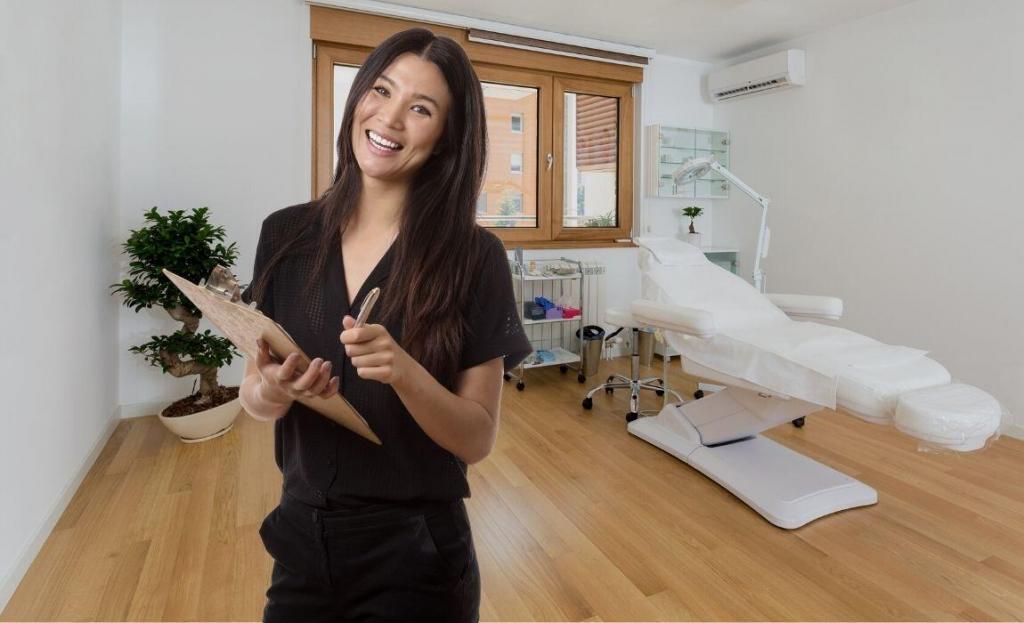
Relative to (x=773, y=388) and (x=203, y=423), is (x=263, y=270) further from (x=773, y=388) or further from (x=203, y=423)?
(x=203, y=423)

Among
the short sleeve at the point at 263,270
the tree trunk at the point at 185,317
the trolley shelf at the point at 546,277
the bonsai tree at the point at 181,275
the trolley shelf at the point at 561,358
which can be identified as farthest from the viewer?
the trolley shelf at the point at 561,358

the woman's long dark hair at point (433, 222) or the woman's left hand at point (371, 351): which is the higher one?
the woman's long dark hair at point (433, 222)

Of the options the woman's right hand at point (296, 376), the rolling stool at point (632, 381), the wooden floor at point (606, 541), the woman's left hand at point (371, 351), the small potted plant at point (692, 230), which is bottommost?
the wooden floor at point (606, 541)

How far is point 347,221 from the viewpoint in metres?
0.71

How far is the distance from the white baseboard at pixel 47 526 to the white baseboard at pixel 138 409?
0.34 metres

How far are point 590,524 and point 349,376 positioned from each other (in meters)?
1.48

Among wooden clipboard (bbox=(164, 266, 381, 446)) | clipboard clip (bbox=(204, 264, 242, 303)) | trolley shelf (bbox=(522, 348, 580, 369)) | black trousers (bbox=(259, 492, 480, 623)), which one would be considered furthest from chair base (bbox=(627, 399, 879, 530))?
clipboard clip (bbox=(204, 264, 242, 303))

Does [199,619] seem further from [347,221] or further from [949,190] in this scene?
[949,190]

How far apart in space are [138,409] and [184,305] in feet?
2.75

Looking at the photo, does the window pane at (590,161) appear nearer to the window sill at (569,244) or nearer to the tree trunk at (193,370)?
the window sill at (569,244)

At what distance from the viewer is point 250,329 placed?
51 cm

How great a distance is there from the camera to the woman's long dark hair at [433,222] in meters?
0.64

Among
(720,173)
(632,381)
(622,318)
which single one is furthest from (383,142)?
(720,173)

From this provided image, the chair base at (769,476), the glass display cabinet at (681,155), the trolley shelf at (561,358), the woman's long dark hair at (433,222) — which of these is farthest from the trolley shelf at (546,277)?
the woman's long dark hair at (433,222)
